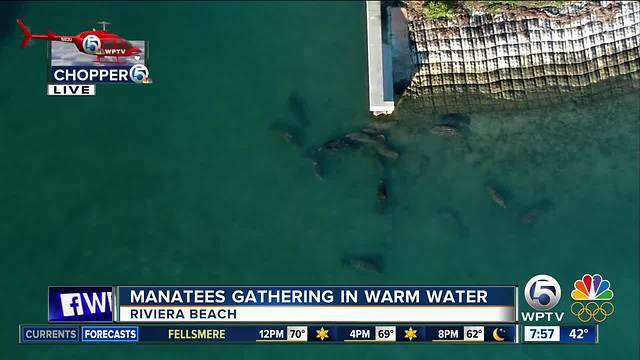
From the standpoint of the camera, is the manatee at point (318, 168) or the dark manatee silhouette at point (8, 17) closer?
the manatee at point (318, 168)

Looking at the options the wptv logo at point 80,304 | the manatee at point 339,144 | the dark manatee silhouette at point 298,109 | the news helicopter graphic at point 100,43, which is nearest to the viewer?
the wptv logo at point 80,304

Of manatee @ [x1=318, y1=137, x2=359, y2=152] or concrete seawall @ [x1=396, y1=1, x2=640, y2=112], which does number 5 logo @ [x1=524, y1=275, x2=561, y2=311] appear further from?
manatee @ [x1=318, y1=137, x2=359, y2=152]

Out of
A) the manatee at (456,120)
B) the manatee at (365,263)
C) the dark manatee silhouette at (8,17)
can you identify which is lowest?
the manatee at (365,263)

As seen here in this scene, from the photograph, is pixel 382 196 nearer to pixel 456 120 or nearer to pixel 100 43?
pixel 456 120

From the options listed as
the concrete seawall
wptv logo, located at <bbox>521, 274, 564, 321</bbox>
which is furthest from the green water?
the concrete seawall

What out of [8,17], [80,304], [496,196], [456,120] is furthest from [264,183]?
[8,17]

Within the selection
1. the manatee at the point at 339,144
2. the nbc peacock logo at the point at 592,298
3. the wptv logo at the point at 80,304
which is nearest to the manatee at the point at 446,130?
the manatee at the point at 339,144

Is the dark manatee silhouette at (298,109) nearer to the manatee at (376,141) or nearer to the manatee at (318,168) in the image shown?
the manatee at (318,168)
